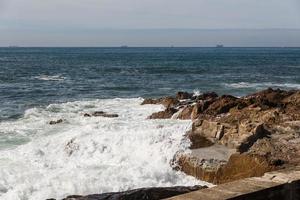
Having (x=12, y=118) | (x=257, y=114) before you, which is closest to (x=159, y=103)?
(x=12, y=118)

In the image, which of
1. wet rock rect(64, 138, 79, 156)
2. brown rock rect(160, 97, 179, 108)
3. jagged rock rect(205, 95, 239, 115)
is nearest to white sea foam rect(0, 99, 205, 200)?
wet rock rect(64, 138, 79, 156)

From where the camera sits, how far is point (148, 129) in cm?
1703

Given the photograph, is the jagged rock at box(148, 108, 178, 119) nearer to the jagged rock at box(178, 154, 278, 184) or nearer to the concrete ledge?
the jagged rock at box(178, 154, 278, 184)

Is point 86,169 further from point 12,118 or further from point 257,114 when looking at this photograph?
point 12,118

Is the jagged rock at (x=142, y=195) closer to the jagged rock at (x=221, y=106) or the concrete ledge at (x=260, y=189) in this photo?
the concrete ledge at (x=260, y=189)

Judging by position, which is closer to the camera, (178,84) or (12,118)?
(12,118)

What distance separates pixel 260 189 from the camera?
19.1ft

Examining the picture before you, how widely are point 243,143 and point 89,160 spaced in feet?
14.1

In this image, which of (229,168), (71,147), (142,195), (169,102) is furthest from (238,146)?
(169,102)

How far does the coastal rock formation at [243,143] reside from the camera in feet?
40.2

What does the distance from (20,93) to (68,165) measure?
73.4 ft

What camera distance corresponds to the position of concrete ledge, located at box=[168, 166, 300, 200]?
5.49 m

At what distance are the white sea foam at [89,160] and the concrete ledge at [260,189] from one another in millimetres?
6421

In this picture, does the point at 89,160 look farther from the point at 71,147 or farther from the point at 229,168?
the point at 229,168
